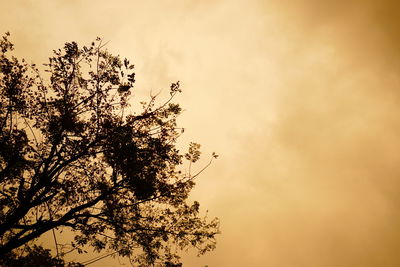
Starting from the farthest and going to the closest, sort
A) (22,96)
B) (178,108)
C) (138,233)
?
(178,108) < (138,233) < (22,96)

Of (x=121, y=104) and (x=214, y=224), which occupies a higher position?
(x=121, y=104)

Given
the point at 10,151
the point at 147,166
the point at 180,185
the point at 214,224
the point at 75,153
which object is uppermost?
the point at 10,151

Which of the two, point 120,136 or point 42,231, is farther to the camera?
point 120,136

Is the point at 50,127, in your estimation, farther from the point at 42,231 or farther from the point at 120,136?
the point at 42,231

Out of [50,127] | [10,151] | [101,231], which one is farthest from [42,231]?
[50,127]

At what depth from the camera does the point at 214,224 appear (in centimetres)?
1454

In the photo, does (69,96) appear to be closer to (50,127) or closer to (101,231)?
(50,127)

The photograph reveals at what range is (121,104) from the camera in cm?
1427

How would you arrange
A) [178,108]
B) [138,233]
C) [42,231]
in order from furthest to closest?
[178,108], [138,233], [42,231]

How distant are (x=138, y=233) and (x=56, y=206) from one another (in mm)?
5045

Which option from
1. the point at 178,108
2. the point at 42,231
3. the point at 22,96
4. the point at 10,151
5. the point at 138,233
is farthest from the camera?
the point at 178,108

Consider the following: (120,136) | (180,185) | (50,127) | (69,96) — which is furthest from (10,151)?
(180,185)

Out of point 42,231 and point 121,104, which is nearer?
point 42,231

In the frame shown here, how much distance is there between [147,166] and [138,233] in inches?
152
